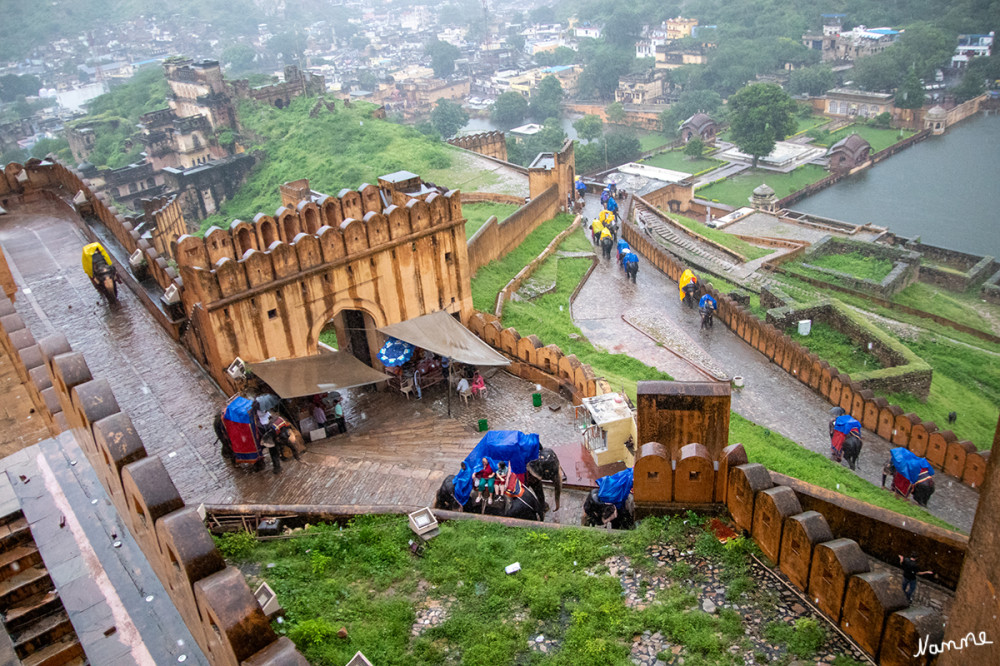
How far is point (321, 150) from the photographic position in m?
57.1

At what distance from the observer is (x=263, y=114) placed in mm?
64500

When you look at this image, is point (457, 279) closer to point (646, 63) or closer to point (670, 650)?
point (670, 650)

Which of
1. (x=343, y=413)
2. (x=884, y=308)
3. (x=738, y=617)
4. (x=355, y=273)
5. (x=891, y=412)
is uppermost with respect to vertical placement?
(x=355, y=273)

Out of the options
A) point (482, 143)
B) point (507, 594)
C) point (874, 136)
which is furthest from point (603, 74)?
point (507, 594)

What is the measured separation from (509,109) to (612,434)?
86.9 metres

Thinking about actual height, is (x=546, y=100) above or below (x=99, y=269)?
below

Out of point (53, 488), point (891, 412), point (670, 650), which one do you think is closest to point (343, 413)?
point (53, 488)

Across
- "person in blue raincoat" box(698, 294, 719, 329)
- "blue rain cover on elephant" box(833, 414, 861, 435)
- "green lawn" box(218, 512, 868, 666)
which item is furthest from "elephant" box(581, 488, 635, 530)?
"person in blue raincoat" box(698, 294, 719, 329)

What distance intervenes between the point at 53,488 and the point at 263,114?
60961mm

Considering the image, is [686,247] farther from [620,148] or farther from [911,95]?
[911,95]

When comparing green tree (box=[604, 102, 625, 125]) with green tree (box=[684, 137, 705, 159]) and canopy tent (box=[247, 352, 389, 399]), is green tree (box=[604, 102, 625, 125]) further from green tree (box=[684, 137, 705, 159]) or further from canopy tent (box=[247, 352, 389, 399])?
canopy tent (box=[247, 352, 389, 399])

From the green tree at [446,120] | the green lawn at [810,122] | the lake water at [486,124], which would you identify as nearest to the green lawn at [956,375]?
the green lawn at [810,122]

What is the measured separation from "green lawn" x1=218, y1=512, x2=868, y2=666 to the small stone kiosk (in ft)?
12.4

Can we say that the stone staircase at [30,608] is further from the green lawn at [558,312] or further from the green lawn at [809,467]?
the green lawn at [558,312]
